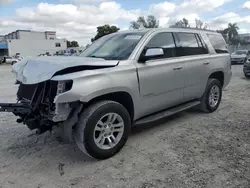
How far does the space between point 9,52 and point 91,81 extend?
60.8 metres

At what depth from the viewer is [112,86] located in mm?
3344

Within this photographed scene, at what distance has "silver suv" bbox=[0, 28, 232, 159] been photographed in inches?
123

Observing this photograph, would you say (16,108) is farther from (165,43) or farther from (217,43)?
(217,43)

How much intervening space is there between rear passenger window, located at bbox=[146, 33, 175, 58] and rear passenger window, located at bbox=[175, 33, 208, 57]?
0.48 ft

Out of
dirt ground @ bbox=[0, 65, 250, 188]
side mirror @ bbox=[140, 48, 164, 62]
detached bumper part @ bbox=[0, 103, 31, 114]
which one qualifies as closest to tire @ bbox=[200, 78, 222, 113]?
dirt ground @ bbox=[0, 65, 250, 188]

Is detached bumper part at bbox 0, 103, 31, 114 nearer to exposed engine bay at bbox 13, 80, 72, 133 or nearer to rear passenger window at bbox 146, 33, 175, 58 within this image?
exposed engine bay at bbox 13, 80, 72, 133

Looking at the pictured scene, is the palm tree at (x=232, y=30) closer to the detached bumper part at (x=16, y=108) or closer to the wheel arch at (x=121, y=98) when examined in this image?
the wheel arch at (x=121, y=98)

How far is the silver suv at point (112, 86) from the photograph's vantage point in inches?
123

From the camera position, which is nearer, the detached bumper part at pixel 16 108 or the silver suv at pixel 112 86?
the silver suv at pixel 112 86

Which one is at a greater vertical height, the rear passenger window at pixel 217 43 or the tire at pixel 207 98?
the rear passenger window at pixel 217 43

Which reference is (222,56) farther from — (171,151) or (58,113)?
(58,113)

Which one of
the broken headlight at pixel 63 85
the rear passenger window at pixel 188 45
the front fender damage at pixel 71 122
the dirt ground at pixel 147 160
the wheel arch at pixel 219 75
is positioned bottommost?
the dirt ground at pixel 147 160

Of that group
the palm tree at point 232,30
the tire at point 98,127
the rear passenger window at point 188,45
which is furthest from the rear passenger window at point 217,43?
the palm tree at point 232,30

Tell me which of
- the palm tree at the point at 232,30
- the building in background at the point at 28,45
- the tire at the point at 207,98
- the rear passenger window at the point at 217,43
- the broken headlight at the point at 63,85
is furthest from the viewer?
the palm tree at the point at 232,30
